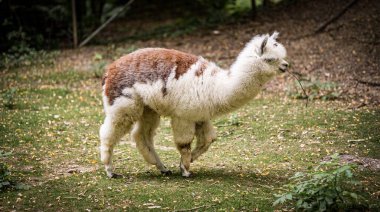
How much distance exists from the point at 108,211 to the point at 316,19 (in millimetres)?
12136

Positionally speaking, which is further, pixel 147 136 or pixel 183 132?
pixel 147 136

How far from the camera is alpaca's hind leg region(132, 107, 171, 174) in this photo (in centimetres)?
708

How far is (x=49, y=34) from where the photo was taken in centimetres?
1777

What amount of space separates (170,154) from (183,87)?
1915 millimetres

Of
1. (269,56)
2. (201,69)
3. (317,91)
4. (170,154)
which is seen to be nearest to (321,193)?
(269,56)

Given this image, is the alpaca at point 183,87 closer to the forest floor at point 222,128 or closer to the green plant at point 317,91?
the forest floor at point 222,128

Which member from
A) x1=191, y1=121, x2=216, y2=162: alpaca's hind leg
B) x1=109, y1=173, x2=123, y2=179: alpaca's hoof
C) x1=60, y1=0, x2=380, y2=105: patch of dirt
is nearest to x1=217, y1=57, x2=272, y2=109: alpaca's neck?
x1=191, y1=121, x2=216, y2=162: alpaca's hind leg

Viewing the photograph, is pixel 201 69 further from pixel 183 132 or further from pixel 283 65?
pixel 283 65

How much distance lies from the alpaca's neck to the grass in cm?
110

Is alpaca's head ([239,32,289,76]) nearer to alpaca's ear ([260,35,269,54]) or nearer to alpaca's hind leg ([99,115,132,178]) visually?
alpaca's ear ([260,35,269,54])

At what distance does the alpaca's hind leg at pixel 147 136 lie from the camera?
7.08 m

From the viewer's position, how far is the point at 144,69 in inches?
264

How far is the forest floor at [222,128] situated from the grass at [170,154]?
0.7 inches

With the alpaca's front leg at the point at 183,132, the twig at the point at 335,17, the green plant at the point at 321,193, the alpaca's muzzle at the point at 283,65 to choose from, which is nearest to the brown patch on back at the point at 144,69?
the alpaca's front leg at the point at 183,132
